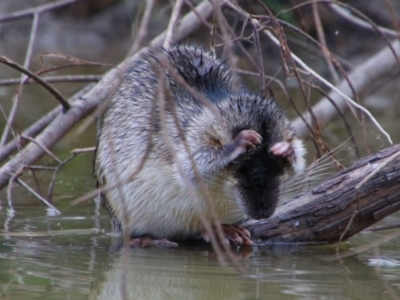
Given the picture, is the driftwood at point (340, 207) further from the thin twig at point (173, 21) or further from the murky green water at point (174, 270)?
the thin twig at point (173, 21)

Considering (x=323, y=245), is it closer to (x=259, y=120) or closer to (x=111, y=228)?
(x=259, y=120)

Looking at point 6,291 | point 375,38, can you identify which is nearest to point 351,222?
point 6,291

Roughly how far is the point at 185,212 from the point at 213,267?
0.51 metres

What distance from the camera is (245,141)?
4.61 meters

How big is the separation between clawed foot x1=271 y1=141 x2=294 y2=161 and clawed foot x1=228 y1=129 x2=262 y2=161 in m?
0.09

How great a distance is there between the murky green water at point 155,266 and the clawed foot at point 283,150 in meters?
0.61

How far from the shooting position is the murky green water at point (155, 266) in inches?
159

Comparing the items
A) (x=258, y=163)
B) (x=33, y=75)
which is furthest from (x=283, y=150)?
(x=33, y=75)

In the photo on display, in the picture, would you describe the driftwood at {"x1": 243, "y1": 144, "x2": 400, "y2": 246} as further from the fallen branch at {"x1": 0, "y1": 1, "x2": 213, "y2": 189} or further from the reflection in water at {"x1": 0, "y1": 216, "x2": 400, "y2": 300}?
the fallen branch at {"x1": 0, "y1": 1, "x2": 213, "y2": 189}

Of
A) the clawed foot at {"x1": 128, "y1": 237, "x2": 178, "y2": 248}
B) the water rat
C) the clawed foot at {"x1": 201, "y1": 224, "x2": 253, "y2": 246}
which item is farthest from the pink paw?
the clawed foot at {"x1": 128, "y1": 237, "x2": 178, "y2": 248}

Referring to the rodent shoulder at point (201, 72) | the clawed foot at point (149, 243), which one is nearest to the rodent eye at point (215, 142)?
the rodent shoulder at point (201, 72)

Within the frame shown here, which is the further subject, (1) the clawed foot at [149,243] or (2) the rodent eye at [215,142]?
(1) the clawed foot at [149,243]

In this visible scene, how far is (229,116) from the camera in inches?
193

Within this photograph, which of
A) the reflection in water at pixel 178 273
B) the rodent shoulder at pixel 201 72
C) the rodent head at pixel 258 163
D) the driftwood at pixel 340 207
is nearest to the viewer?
the reflection in water at pixel 178 273
